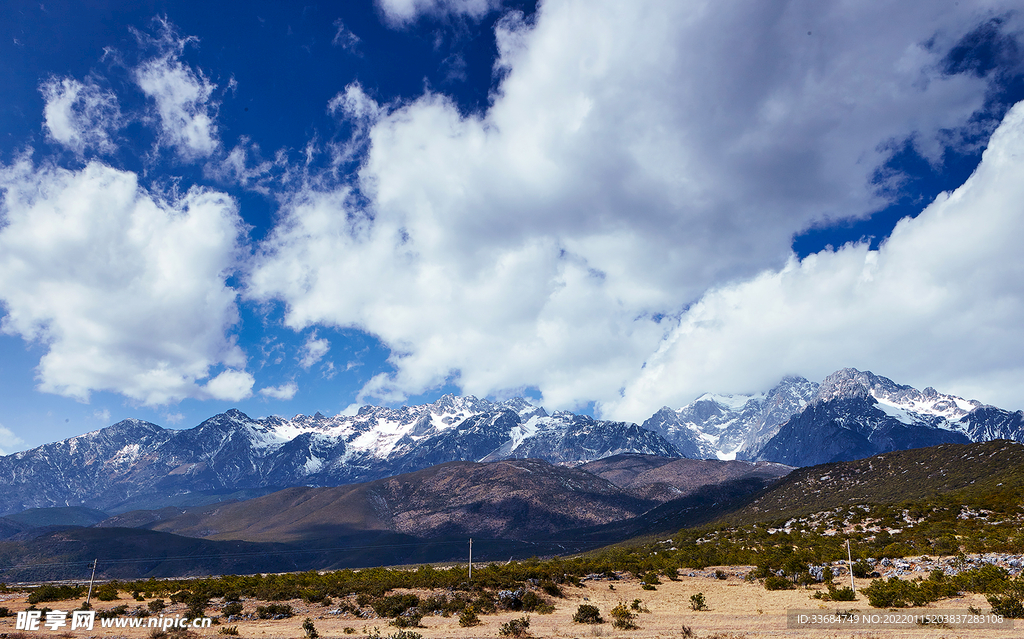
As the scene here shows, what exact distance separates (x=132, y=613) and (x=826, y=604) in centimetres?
5249

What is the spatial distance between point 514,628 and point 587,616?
6.02 metres

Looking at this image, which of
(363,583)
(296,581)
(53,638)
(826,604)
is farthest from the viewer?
(296,581)

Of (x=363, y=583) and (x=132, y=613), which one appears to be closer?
(x=132, y=613)

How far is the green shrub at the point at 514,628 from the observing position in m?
30.4

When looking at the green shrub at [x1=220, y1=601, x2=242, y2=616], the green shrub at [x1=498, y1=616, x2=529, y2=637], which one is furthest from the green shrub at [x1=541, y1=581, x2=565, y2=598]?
the green shrub at [x1=220, y1=601, x2=242, y2=616]

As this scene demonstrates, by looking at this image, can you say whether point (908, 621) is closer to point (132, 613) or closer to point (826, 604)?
point (826, 604)

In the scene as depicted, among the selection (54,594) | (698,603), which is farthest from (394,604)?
(54,594)

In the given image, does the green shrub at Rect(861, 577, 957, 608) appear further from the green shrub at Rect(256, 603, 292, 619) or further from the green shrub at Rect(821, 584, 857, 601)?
the green shrub at Rect(256, 603, 292, 619)

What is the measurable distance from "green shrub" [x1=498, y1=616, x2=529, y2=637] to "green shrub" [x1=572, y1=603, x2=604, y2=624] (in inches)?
158

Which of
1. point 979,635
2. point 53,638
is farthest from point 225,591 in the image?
point 979,635

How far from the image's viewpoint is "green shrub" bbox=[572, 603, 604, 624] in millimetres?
33906

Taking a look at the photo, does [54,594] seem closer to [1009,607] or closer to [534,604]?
A: [534,604]

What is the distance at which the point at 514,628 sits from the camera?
101 feet

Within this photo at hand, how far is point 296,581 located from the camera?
53.4 metres
